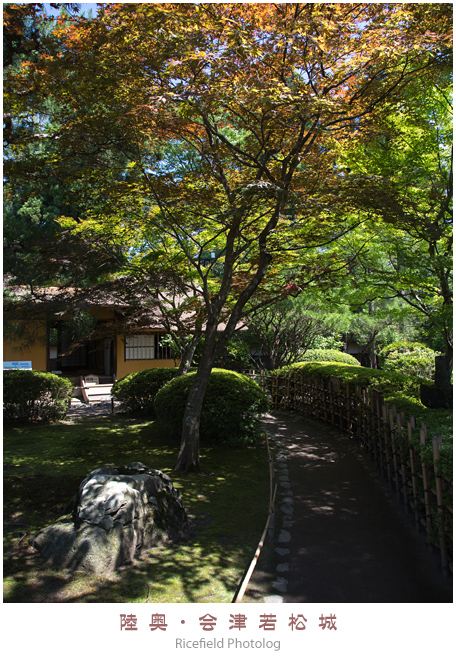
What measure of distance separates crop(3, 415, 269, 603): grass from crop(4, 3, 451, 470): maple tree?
1.14m

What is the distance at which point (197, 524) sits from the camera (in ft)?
17.2

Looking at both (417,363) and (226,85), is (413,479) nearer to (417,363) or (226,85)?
(226,85)

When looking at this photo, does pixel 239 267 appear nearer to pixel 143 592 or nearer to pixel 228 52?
pixel 228 52

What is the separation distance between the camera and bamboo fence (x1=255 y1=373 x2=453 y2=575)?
402 centimetres

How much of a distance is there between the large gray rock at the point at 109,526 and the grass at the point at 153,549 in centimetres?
11

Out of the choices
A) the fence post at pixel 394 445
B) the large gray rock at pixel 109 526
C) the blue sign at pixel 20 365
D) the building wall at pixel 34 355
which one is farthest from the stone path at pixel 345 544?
the building wall at pixel 34 355

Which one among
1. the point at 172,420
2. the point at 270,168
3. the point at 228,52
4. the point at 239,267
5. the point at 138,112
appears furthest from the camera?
the point at 239,267

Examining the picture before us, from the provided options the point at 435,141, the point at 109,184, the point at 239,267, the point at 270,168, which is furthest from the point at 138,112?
the point at 435,141

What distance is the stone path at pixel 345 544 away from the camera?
152 inches

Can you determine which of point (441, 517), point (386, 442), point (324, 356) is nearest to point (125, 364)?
point (324, 356)

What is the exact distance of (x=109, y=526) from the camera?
4199mm

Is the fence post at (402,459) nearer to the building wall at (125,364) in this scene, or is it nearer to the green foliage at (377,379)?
the green foliage at (377,379)

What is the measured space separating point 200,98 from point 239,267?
15.2ft

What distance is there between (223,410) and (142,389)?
4163 millimetres
